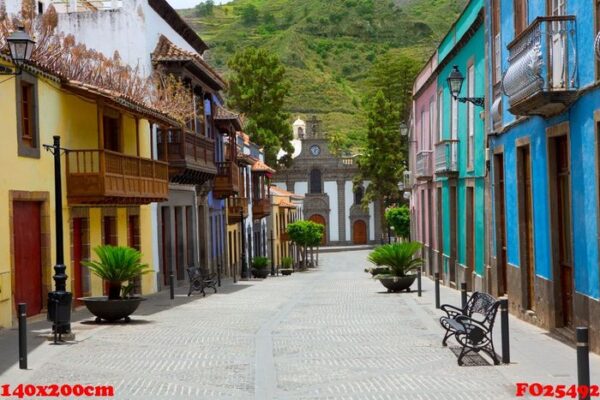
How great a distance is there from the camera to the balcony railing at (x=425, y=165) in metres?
32.8

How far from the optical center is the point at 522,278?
1688cm

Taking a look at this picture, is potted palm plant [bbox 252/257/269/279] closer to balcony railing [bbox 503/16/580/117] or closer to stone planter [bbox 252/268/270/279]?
stone planter [bbox 252/268/270/279]

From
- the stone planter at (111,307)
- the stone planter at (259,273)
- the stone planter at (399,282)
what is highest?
the stone planter at (111,307)

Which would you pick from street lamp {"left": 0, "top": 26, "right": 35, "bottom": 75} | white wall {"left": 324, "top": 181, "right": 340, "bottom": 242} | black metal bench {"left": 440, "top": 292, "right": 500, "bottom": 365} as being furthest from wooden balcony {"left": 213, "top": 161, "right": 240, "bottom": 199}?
white wall {"left": 324, "top": 181, "right": 340, "bottom": 242}

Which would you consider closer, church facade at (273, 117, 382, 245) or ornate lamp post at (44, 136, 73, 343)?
ornate lamp post at (44, 136, 73, 343)

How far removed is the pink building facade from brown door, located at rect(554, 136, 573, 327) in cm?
1711

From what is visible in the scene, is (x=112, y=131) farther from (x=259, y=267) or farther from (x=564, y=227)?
(x=259, y=267)

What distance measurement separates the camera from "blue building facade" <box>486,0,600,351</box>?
12141mm

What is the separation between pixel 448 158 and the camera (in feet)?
90.1

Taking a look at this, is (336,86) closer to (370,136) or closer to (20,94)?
(370,136)

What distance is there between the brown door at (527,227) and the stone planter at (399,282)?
9071 millimetres

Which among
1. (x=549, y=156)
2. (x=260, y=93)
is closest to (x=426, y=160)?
(x=549, y=156)

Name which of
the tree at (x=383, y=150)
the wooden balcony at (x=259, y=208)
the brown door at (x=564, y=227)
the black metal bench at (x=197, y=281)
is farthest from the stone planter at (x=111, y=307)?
the tree at (x=383, y=150)

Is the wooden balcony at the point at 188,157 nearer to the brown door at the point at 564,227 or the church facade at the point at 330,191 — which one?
the brown door at the point at 564,227
